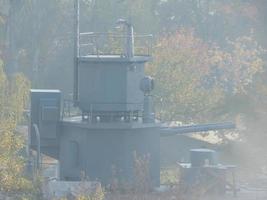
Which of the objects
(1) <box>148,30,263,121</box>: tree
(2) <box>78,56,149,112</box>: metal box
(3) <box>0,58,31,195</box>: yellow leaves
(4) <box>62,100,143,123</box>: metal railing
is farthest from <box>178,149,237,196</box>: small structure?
(1) <box>148,30,263,121</box>: tree

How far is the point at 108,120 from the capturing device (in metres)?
16.7

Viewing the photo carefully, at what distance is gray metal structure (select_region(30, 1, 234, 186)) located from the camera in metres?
16.5

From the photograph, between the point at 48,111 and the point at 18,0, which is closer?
the point at 48,111

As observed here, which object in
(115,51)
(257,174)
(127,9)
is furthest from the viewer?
(127,9)

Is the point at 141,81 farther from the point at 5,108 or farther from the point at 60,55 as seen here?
the point at 60,55

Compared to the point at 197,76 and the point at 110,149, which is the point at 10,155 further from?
the point at 197,76

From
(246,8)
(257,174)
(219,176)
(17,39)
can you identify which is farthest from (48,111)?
(17,39)

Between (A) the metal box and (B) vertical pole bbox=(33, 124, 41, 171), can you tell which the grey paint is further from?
(B) vertical pole bbox=(33, 124, 41, 171)

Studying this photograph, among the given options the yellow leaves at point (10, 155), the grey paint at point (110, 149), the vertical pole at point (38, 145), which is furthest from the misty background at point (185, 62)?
the yellow leaves at point (10, 155)

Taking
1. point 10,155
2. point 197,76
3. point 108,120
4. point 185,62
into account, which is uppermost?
point 185,62

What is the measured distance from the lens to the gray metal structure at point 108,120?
54.3 feet

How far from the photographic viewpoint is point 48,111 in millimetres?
17219

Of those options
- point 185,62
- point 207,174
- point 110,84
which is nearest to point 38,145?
point 110,84

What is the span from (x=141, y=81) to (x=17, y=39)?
26820 millimetres
